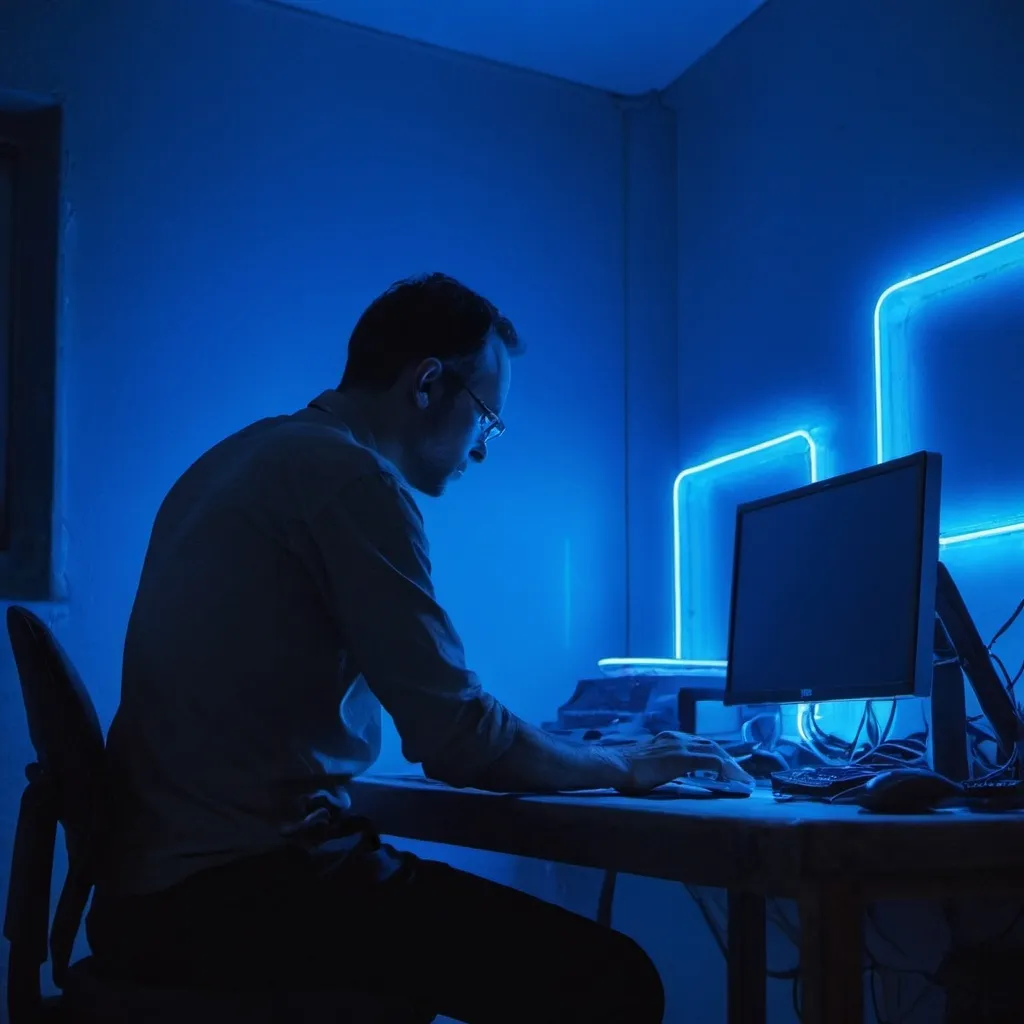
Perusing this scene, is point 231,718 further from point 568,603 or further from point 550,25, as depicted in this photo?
point 550,25

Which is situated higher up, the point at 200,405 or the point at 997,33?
the point at 997,33

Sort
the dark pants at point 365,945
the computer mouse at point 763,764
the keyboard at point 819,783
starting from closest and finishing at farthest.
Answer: the dark pants at point 365,945
the keyboard at point 819,783
the computer mouse at point 763,764

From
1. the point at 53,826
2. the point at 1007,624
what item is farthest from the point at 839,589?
the point at 53,826

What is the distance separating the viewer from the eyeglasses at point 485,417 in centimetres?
193

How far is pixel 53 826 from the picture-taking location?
137 cm

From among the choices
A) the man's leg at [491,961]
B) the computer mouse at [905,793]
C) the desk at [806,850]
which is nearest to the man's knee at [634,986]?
the man's leg at [491,961]

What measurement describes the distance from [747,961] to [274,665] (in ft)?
3.11

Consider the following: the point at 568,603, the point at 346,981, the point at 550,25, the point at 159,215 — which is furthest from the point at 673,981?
the point at 550,25

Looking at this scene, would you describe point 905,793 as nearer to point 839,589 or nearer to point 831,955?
point 831,955

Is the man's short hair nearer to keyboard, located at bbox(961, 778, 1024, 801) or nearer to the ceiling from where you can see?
keyboard, located at bbox(961, 778, 1024, 801)

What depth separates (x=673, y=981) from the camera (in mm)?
2893

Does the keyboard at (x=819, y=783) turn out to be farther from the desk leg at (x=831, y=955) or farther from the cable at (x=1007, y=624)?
the cable at (x=1007, y=624)

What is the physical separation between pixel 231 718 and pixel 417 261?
1.90 meters

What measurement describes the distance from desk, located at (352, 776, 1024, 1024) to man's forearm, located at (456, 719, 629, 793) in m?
0.02
